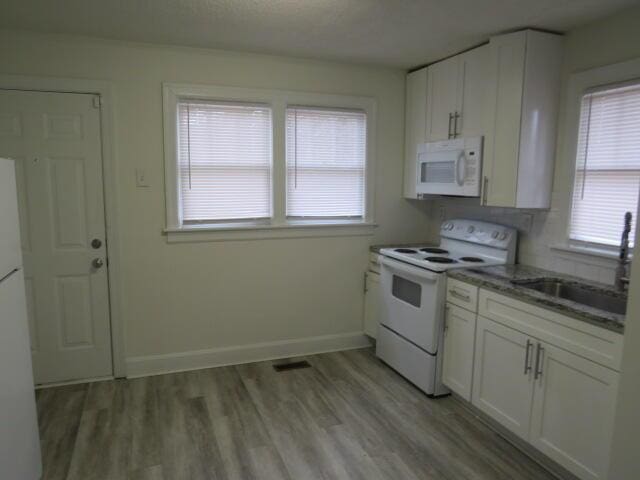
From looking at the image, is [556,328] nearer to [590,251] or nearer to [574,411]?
[574,411]

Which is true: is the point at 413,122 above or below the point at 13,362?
above

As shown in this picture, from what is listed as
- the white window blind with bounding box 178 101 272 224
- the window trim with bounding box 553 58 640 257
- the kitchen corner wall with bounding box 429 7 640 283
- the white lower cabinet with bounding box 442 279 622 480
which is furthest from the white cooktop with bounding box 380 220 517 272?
the white window blind with bounding box 178 101 272 224

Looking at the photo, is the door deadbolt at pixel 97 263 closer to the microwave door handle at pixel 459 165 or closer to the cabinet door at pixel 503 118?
the microwave door handle at pixel 459 165

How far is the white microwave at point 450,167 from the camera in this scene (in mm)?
2998

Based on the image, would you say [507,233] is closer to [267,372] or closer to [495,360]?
[495,360]

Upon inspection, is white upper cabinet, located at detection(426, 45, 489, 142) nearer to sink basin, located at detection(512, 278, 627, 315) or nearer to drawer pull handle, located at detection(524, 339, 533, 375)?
sink basin, located at detection(512, 278, 627, 315)

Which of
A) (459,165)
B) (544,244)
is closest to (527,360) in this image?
(544,244)

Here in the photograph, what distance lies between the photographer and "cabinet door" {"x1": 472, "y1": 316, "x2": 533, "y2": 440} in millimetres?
2326

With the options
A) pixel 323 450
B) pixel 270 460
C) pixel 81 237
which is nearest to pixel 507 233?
pixel 323 450

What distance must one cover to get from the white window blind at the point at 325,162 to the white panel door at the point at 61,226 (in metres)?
1.41

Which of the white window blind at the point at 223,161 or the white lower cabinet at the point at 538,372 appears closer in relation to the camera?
the white lower cabinet at the point at 538,372

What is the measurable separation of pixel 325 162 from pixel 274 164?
445mm

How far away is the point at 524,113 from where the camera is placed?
2672 millimetres

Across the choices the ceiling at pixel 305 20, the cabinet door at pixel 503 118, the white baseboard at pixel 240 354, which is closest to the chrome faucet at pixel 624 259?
the cabinet door at pixel 503 118
